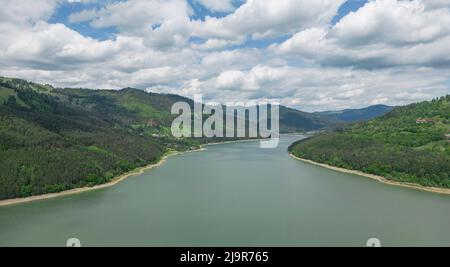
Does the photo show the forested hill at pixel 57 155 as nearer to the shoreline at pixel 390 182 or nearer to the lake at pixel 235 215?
the lake at pixel 235 215

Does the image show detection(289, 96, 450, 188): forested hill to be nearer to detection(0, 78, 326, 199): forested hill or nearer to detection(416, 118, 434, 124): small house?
detection(416, 118, 434, 124): small house

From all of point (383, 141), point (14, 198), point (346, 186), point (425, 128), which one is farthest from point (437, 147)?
point (14, 198)

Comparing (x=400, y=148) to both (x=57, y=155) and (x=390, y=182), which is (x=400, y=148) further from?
(x=57, y=155)

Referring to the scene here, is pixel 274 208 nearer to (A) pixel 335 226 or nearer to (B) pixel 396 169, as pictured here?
(A) pixel 335 226

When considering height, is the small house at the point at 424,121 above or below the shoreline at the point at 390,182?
above

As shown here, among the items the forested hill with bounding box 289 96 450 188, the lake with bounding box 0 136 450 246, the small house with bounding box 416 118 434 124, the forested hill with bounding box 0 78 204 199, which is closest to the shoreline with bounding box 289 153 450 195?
the forested hill with bounding box 289 96 450 188

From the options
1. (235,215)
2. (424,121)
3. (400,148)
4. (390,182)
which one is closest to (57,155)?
(235,215)

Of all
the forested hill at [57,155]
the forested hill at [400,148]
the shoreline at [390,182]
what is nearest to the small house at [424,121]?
the forested hill at [400,148]
